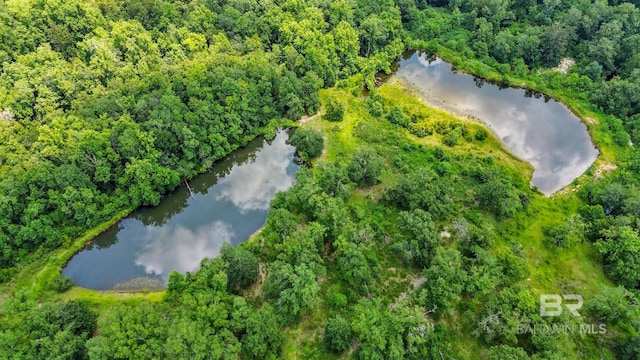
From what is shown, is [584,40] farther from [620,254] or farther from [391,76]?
[620,254]

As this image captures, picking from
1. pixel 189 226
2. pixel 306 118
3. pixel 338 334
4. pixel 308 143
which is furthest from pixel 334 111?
pixel 338 334

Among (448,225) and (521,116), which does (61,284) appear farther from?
(521,116)

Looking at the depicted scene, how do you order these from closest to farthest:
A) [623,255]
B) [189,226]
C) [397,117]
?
[623,255] < [189,226] < [397,117]

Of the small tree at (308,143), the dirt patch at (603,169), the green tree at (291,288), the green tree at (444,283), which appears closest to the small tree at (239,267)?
the green tree at (291,288)

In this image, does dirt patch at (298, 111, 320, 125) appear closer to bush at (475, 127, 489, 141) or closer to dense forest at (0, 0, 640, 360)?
dense forest at (0, 0, 640, 360)

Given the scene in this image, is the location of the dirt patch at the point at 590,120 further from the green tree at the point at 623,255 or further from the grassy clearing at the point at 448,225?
the green tree at the point at 623,255

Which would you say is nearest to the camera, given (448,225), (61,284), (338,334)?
(338,334)
